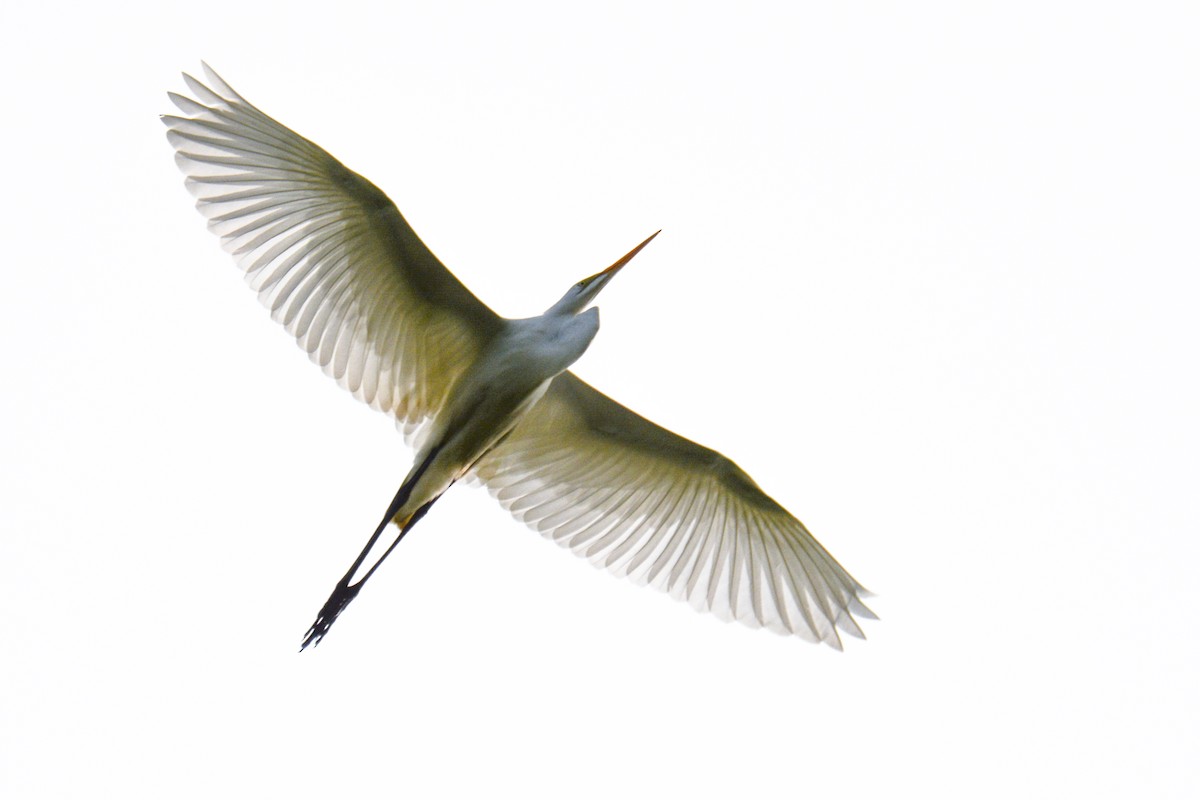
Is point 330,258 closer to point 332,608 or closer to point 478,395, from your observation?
point 478,395

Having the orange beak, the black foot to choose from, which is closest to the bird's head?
the orange beak

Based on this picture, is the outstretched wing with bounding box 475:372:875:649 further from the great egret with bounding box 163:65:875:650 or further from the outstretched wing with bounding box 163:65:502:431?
the outstretched wing with bounding box 163:65:502:431

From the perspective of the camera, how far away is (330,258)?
8.55 m

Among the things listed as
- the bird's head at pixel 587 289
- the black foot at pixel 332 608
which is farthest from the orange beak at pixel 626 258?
the black foot at pixel 332 608

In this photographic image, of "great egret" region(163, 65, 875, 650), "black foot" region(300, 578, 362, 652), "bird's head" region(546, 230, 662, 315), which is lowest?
"black foot" region(300, 578, 362, 652)

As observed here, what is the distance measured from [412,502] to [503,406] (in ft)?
2.72

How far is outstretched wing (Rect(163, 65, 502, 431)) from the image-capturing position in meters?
8.13

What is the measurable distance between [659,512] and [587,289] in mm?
1667

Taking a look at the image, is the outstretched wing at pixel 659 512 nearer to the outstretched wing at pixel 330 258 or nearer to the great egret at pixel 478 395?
the great egret at pixel 478 395

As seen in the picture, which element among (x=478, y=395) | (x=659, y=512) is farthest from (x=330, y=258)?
(x=659, y=512)

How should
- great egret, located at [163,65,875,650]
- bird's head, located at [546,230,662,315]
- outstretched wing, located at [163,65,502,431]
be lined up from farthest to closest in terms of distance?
bird's head, located at [546,230,662,315] < great egret, located at [163,65,875,650] < outstretched wing, located at [163,65,502,431]

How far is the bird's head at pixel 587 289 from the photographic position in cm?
890

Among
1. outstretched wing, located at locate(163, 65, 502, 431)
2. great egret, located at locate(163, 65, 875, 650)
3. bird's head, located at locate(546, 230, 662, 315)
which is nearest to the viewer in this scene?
outstretched wing, located at locate(163, 65, 502, 431)

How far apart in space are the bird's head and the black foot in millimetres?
2026
